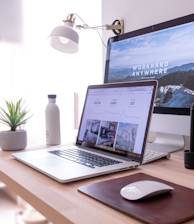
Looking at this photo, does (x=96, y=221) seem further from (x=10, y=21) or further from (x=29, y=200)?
(x=10, y=21)

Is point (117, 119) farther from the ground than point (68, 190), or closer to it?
farther from the ground


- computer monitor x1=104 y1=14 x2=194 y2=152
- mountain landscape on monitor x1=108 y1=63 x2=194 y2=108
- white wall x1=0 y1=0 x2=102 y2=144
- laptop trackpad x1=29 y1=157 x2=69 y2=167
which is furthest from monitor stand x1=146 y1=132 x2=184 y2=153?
white wall x1=0 y1=0 x2=102 y2=144

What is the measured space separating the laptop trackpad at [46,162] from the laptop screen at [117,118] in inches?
7.0

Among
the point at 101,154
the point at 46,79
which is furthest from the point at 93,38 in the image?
the point at 101,154

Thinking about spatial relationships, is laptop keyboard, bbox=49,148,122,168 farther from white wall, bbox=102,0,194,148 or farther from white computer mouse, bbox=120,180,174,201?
white wall, bbox=102,0,194,148

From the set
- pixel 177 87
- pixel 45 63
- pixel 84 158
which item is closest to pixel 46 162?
pixel 84 158

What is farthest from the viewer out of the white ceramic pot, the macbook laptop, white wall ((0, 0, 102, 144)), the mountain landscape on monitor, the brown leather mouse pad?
white wall ((0, 0, 102, 144))

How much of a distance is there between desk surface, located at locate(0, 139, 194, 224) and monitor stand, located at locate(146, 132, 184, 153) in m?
0.10

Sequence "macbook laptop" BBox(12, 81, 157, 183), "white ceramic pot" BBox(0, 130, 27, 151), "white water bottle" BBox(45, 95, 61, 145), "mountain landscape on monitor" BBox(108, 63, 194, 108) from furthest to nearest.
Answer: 1. "white water bottle" BBox(45, 95, 61, 145)
2. "white ceramic pot" BBox(0, 130, 27, 151)
3. "mountain landscape on monitor" BBox(108, 63, 194, 108)
4. "macbook laptop" BBox(12, 81, 157, 183)

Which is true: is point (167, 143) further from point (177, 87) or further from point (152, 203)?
point (152, 203)

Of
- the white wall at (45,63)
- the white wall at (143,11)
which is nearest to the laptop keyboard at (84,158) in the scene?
the white wall at (143,11)

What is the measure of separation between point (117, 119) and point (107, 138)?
8 centimetres

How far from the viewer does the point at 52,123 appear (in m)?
1.11

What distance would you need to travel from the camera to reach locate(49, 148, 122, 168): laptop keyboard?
28.5 inches
